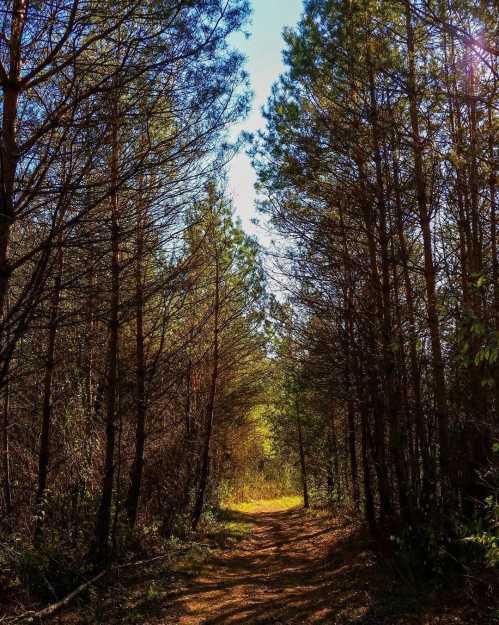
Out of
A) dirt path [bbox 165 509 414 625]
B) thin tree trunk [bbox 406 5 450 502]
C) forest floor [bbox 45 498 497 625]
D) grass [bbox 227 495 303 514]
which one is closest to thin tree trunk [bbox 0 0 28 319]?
forest floor [bbox 45 498 497 625]

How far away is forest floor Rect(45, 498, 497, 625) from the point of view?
595 cm

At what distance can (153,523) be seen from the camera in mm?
10680

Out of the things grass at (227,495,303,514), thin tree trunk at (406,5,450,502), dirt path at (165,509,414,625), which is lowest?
grass at (227,495,303,514)

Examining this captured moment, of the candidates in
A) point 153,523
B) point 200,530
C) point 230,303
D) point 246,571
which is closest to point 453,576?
point 246,571

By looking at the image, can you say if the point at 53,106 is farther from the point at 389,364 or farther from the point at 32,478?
the point at 32,478

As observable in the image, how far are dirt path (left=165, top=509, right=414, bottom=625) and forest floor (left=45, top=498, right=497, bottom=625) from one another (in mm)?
14

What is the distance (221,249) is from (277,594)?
7.41 meters

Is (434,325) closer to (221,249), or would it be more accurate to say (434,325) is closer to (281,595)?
(281,595)

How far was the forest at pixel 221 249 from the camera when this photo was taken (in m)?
4.25

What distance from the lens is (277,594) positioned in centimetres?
771

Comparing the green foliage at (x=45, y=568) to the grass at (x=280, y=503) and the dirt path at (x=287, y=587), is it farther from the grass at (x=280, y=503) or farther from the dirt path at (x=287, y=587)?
the grass at (x=280, y=503)

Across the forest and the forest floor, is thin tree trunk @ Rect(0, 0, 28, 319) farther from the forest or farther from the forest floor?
the forest floor

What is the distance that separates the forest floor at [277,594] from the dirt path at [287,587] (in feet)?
0.05

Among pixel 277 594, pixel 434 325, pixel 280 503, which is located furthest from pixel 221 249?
pixel 280 503
